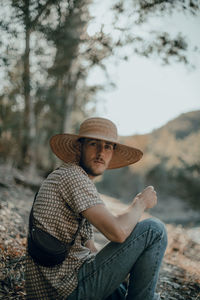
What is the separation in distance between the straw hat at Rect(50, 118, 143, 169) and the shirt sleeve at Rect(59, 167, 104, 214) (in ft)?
1.63

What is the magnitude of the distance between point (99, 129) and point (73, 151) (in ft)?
1.69

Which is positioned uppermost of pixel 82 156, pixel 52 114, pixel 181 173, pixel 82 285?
pixel 82 156

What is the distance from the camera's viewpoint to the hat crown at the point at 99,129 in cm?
242

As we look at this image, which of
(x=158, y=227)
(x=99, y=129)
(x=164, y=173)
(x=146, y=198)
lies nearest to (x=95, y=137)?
(x=99, y=129)

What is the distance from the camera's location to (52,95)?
12.1 meters

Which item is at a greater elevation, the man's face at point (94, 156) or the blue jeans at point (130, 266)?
the man's face at point (94, 156)

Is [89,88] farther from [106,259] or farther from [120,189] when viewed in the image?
[120,189]

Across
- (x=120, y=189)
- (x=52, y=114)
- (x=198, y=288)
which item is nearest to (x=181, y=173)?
(x=120, y=189)

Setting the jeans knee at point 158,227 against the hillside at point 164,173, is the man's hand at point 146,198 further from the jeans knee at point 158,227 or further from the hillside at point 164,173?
the hillside at point 164,173

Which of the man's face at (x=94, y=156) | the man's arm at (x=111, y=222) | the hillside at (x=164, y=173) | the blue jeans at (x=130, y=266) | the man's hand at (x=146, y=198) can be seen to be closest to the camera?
the man's arm at (x=111, y=222)

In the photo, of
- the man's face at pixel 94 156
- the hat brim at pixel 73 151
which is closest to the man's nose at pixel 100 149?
the man's face at pixel 94 156

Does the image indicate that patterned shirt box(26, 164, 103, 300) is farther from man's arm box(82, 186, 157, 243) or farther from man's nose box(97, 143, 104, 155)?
man's nose box(97, 143, 104, 155)

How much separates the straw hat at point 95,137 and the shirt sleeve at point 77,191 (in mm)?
498

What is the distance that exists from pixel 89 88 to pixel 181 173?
26723 mm
